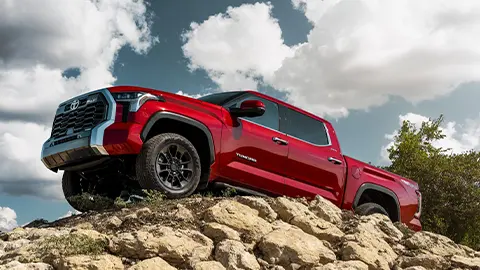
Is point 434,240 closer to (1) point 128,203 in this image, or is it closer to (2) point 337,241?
(2) point 337,241

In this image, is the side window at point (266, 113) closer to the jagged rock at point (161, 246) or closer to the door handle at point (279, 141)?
the door handle at point (279, 141)

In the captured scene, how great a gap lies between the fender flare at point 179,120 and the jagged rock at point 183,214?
105cm

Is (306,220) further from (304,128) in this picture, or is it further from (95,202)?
(95,202)

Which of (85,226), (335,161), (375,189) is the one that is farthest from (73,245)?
(375,189)

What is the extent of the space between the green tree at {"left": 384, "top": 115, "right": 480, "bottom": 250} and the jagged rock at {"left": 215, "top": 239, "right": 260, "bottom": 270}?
19211 mm

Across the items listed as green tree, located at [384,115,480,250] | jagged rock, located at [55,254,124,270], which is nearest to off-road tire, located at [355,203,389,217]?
jagged rock, located at [55,254,124,270]

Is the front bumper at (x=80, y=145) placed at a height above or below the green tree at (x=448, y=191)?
below

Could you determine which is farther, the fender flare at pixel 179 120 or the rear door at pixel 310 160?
the rear door at pixel 310 160

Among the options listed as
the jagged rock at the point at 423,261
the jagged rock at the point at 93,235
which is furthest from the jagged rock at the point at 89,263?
the jagged rock at the point at 423,261

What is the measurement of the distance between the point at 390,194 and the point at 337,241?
127 inches

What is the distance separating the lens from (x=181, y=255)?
5.34 m

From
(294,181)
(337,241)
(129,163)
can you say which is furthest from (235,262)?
(294,181)

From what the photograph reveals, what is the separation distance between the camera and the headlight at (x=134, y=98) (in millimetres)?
6664

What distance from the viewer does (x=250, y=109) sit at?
24.3 ft
